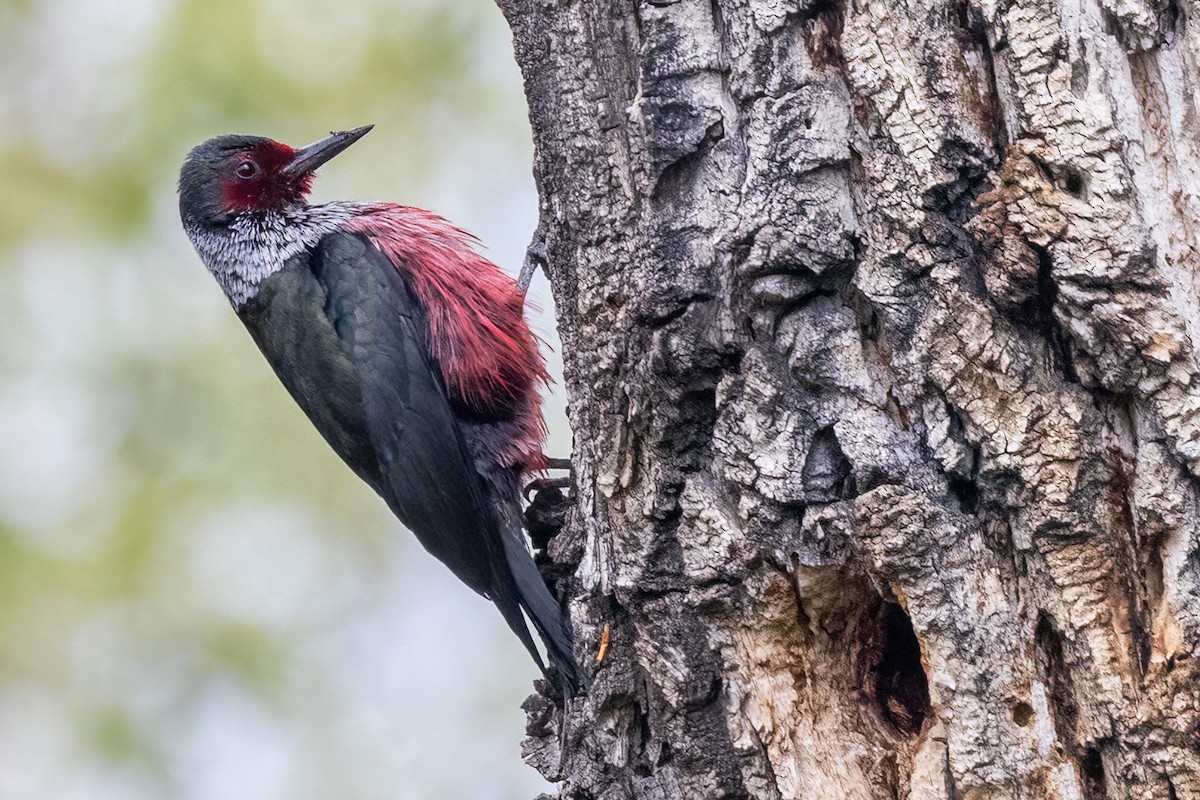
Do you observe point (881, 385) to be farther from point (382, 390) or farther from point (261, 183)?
point (261, 183)

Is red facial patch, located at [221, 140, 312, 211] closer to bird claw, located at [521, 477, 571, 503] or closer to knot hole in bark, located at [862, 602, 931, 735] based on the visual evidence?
bird claw, located at [521, 477, 571, 503]

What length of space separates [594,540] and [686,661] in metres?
0.34

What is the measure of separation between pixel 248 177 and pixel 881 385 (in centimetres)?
327

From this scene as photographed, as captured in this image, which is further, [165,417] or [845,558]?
[165,417]

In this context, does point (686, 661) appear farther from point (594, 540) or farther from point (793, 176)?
point (793, 176)

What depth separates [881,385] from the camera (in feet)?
6.26

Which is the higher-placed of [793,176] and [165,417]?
[165,417]

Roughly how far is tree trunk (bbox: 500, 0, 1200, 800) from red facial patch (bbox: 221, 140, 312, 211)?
8.01 feet

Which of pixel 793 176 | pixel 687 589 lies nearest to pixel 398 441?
pixel 687 589

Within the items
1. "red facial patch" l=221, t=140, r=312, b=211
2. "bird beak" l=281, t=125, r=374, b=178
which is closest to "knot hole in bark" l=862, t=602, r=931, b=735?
"bird beak" l=281, t=125, r=374, b=178

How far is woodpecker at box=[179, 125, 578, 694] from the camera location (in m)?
3.64

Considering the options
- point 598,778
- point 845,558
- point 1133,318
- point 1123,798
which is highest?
point 1133,318

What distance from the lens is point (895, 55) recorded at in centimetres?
187

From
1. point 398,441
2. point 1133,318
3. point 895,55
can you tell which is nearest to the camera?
point 1133,318
